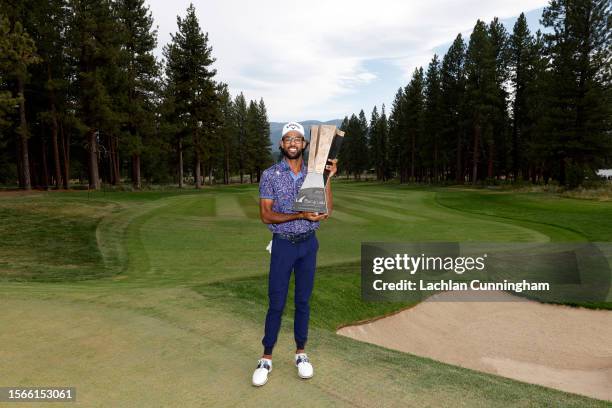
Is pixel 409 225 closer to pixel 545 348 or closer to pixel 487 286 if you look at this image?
pixel 487 286

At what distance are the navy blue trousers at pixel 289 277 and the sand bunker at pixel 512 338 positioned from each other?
4357 millimetres

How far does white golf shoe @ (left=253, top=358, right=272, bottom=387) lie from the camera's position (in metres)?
4.04

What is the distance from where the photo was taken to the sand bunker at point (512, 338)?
25.1 feet

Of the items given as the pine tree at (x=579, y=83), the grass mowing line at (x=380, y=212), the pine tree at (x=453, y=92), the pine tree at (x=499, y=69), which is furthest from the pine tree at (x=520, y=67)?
the grass mowing line at (x=380, y=212)

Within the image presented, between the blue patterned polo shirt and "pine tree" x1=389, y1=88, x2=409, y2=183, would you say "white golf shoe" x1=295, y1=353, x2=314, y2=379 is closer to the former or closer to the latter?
the blue patterned polo shirt

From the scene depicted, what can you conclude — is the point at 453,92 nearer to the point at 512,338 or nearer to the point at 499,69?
the point at 499,69

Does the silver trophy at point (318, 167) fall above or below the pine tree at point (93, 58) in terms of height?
below

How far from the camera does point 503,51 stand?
55062 millimetres

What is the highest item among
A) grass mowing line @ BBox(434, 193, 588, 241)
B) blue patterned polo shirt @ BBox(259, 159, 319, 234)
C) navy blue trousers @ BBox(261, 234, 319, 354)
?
blue patterned polo shirt @ BBox(259, 159, 319, 234)

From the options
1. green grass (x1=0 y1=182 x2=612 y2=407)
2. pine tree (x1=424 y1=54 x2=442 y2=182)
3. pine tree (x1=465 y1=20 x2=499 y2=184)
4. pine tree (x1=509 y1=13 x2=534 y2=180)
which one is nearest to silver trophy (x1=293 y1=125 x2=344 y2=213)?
green grass (x1=0 y1=182 x2=612 y2=407)

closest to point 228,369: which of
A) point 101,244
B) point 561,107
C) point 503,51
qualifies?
point 101,244

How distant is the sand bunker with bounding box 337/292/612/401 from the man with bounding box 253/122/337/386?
450 centimetres

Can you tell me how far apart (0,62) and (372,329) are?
25.9 meters

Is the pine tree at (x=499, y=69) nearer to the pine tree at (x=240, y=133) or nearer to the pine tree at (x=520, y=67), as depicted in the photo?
the pine tree at (x=520, y=67)
